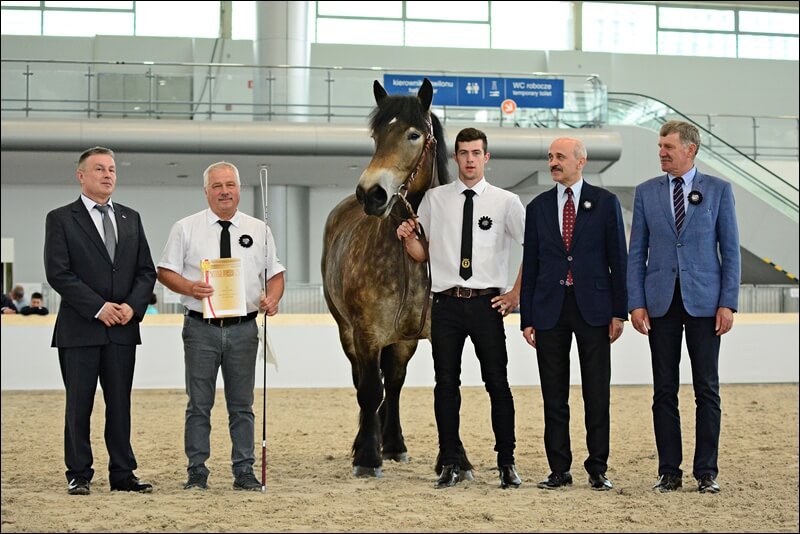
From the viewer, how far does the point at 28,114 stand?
15.0 metres

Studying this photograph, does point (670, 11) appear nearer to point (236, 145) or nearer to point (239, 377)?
point (236, 145)

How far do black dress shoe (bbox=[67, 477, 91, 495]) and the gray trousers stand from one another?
1.42 feet

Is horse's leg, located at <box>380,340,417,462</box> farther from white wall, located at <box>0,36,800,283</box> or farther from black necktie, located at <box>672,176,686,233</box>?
white wall, located at <box>0,36,800,283</box>

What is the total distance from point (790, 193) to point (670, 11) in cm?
842

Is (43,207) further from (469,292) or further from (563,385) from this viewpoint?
(563,385)

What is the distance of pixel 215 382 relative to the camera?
4.48 m

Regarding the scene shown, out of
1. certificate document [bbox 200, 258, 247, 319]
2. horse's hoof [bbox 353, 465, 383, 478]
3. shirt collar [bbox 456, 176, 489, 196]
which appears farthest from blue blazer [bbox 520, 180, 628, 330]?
certificate document [bbox 200, 258, 247, 319]

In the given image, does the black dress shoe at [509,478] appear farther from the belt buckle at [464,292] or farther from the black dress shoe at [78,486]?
the black dress shoe at [78,486]

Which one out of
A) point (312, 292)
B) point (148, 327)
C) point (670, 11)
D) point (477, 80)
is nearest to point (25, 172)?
point (312, 292)

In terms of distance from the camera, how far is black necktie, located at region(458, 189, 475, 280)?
14.3 feet

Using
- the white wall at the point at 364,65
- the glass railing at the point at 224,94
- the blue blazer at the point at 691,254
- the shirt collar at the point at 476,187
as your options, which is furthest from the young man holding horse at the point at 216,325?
the white wall at the point at 364,65

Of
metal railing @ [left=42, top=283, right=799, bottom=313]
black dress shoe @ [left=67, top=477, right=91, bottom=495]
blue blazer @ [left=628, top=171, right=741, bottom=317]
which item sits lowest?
black dress shoe @ [left=67, top=477, right=91, bottom=495]

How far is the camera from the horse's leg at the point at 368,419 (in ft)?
15.9

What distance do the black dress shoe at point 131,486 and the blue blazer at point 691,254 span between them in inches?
86.3
